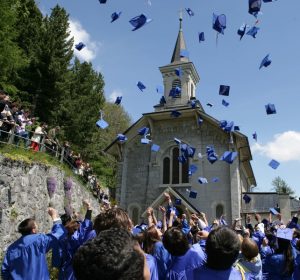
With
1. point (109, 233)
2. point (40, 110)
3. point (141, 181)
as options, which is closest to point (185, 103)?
point (141, 181)

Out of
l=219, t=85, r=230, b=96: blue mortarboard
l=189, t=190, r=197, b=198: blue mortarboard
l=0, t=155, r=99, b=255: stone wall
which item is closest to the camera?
l=0, t=155, r=99, b=255: stone wall

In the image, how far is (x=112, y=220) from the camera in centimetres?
346

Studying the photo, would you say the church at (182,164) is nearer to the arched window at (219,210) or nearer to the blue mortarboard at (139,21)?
the arched window at (219,210)

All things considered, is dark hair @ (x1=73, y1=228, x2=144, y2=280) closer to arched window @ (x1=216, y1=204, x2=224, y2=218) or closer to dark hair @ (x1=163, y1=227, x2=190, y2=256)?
dark hair @ (x1=163, y1=227, x2=190, y2=256)

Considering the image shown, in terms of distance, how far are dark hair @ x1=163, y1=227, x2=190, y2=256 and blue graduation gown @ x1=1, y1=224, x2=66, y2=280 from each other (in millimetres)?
1458

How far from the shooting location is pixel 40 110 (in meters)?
27.5

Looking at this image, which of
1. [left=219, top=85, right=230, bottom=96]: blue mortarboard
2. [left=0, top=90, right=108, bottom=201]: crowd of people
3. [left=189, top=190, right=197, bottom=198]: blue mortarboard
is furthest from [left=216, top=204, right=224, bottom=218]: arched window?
[left=219, top=85, right=230, bottom=96]: blue mortarboard

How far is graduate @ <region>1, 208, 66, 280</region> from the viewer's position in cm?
457

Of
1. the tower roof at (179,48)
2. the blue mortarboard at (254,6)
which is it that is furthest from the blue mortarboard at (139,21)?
the tower roof at (179,48)

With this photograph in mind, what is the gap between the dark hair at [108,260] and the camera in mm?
1688

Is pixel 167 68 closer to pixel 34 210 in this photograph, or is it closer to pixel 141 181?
pixel 141 181

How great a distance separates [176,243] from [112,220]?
1.11m

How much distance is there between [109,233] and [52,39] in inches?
1106

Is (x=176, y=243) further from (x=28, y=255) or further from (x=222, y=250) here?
(x=28, y=255)
